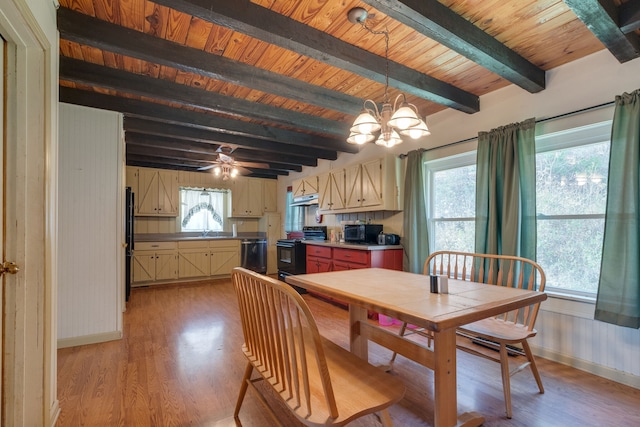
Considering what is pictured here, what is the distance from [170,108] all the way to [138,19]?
152cm

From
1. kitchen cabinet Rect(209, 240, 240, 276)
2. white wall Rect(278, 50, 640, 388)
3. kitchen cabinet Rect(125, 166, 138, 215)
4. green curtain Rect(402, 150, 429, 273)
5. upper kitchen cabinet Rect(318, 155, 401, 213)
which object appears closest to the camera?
white wall Rect(278, 50, 640, 388)

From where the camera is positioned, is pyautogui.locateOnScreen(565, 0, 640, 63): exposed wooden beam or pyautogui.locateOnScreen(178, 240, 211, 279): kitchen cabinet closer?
pyautogui.locateOnScreen(565, 0, 640, 63): exposed wooden beam

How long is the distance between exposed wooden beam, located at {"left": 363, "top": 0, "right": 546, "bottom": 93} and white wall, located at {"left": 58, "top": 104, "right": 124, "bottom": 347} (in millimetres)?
2748

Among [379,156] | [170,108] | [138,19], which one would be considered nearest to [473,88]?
[379,156]

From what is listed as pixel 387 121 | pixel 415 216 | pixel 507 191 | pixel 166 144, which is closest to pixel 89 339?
pixel 166 144

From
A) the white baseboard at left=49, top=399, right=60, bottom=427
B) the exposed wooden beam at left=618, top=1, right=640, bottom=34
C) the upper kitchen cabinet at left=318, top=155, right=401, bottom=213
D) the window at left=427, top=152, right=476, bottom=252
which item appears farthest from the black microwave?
the white baseboard at left=49, top=399, right=60, bottom=427

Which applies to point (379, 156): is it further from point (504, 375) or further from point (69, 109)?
point (69, 109)

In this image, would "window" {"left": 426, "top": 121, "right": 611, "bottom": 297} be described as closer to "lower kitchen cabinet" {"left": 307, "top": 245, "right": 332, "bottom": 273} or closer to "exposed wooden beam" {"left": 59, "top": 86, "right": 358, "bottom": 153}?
"lower kitchen cabinet" {"left": 307, "top": 245, "right": 332, "bottom": 273}

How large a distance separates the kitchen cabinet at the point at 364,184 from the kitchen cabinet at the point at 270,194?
2.99 m

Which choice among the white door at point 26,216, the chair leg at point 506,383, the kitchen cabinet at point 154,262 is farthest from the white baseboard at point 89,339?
the chair leg at point 506,383

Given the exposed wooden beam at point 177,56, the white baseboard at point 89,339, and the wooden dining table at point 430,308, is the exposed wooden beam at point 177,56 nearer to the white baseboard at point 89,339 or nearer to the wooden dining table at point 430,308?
the wooden dining table at point 430,308

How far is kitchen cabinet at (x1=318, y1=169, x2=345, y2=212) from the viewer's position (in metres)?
4.68

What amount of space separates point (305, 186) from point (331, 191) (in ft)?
3.04

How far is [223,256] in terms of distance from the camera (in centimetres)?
614
